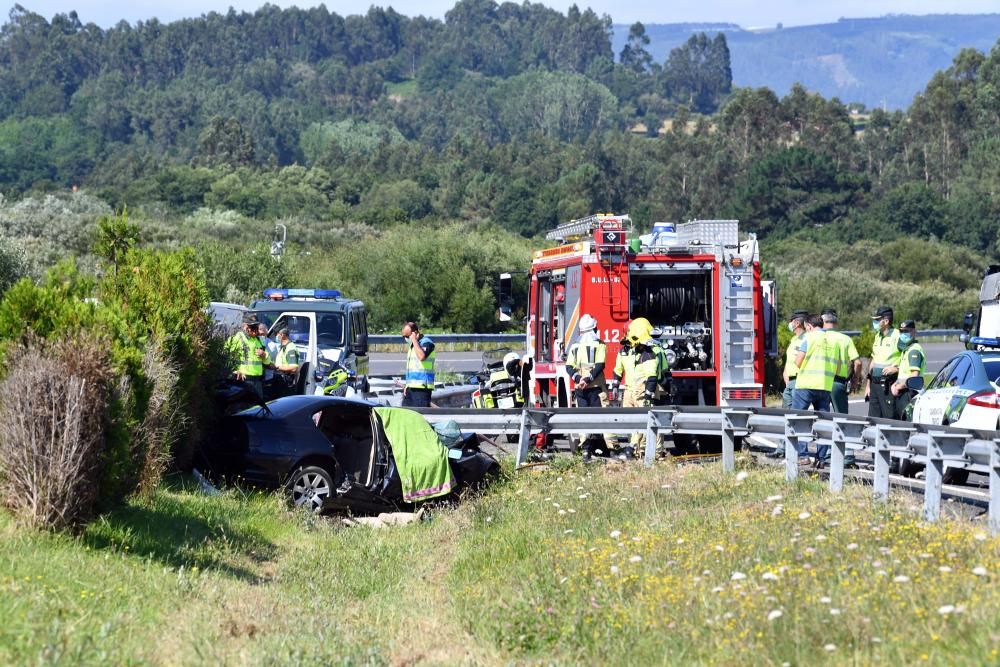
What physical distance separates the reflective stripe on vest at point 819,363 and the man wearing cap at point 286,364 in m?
6.41

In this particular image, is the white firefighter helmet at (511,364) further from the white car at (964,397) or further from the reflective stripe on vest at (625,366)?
the white car at (964,397)

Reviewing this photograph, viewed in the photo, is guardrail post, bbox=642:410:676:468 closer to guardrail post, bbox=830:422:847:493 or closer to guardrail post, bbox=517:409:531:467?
guardrail post, bbox=517:409:531:467

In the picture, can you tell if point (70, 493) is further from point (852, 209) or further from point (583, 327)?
point (852, 209)

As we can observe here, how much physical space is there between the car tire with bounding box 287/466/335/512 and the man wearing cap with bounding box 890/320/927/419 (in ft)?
20.3

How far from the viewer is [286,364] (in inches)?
719

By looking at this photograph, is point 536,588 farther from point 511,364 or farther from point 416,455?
point 511,364

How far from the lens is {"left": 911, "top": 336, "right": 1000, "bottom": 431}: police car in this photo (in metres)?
12.5

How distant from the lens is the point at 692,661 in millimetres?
7129

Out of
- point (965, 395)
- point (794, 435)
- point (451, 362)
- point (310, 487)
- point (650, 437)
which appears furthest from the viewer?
point (451, 362)

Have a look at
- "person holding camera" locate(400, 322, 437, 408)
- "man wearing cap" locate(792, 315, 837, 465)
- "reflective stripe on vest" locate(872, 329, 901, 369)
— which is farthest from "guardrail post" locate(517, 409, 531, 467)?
"reflective stripe on vest" locate(872, 329, 901, 369)

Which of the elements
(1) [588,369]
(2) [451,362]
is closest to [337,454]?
(1) [588,369]

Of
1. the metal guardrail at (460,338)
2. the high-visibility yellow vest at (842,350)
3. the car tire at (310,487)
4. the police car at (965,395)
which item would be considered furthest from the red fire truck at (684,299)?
the metal guardrail at (460,338)

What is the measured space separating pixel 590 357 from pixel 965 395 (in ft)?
15.1

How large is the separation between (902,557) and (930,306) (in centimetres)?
5457
